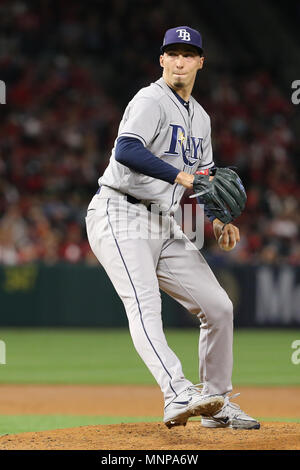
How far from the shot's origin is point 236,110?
16.8m

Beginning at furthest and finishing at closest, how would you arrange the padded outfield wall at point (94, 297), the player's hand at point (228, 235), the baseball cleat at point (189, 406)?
the padded outfield wall at point (94, 297) < the player's hand at point (228, 235) < the baseball cleat at point (189, 406)

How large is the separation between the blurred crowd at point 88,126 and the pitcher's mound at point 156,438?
8030 mm

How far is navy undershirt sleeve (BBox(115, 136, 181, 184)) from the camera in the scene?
4191 mm

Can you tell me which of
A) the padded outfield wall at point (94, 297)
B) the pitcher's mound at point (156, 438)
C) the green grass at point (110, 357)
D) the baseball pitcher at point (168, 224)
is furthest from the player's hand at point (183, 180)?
the padded outfield wall at point (94, 297)

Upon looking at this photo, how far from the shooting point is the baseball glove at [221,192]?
428 centimetres

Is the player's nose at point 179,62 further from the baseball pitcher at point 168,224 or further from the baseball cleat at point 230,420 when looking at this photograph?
the baseball cleat at point 230,420

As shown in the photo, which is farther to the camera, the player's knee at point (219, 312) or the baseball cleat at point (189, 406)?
the player's knee at point (219, 312)

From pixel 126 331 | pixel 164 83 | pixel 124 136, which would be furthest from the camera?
pixel 126 331

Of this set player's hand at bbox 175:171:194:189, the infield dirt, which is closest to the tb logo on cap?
player's hand at bbox 175:171:194:189

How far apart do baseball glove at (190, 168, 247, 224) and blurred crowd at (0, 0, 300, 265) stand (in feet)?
27.2

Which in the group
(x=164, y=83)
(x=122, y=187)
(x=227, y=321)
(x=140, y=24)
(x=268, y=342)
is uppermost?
(x=140, y=24)
